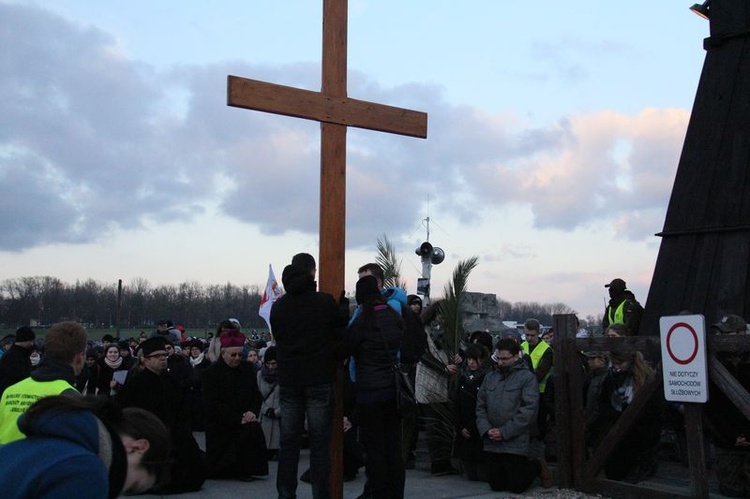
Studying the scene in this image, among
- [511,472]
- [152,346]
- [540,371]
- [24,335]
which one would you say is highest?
[24,335]

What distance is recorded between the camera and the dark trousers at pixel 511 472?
8.47 m

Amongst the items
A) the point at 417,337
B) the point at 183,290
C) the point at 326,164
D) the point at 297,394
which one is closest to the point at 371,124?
the point at 326,164

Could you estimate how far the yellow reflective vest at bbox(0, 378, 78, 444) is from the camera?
4.62 m

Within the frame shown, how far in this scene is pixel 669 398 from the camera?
7.36m

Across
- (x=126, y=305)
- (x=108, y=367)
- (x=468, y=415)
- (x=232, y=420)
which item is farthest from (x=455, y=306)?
(x=126, y=305)

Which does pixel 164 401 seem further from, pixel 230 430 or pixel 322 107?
pixel 322 107

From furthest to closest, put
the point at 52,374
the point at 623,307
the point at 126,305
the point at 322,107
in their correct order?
the point at 126,305 → the point at 623,307 → the point at 322,107 → the point at 52,374

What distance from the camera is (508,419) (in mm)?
8664

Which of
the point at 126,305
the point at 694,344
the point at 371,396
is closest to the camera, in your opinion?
the point at 371,396

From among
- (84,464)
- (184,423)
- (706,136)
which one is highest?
(706,136)

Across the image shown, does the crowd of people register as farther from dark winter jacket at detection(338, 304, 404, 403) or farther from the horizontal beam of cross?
the horizontal beam of cross

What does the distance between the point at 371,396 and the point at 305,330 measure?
32.4 inches

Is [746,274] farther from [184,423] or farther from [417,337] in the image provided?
[184,423]

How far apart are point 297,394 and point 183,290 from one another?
10402cm
